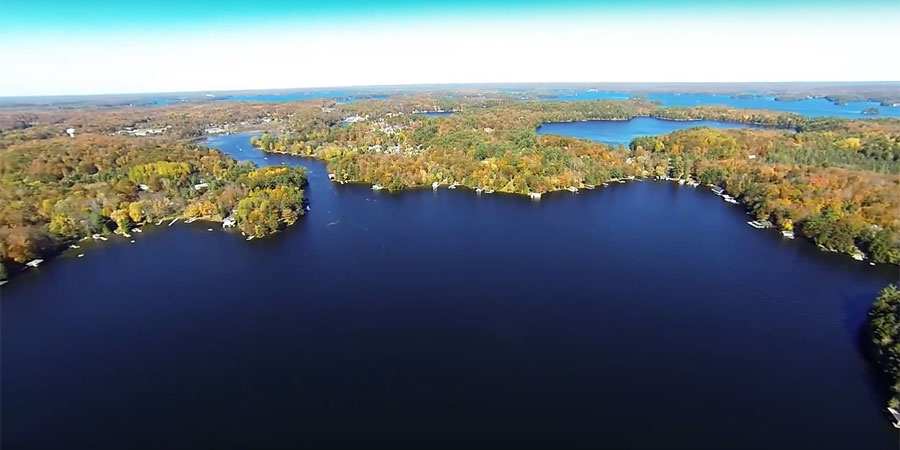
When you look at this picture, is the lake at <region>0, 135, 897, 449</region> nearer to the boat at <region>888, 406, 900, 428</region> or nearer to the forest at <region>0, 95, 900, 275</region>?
the boat at <region>888, 406, 900, 428</region>

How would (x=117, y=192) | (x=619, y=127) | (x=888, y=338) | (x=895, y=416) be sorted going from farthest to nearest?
(x=619, y=127) < (x=117, y=192) < (x=888, y=338) < (x=895, y=416)

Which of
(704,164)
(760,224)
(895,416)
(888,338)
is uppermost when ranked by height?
(704,164)

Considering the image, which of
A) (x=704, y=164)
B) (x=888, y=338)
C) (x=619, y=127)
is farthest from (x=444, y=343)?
(x=619, y=127)

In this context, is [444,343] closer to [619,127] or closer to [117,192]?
[117,192]

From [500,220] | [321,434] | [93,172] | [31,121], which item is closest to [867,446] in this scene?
[321,434]

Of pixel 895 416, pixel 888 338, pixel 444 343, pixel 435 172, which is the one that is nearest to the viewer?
pixel 895 416

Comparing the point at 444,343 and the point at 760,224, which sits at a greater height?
the point at 760,224

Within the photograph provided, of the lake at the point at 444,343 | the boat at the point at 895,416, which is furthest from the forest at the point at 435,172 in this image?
the boat at the point at 895,416
